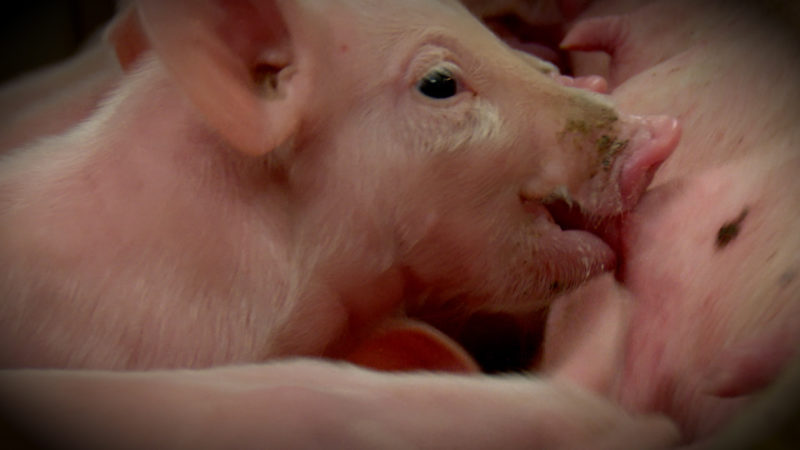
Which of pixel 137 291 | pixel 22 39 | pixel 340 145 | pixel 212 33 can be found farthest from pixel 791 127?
pixel 22 39

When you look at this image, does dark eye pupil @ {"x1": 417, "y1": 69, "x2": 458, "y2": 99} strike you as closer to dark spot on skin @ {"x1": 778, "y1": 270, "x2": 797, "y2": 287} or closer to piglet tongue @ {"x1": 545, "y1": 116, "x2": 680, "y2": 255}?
piglet tongue @ {"x1": 545, "y1": 116, "x2": 680, "y2": 255}

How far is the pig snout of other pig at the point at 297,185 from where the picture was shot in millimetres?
1180

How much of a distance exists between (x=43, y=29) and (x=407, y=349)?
0.87 meters

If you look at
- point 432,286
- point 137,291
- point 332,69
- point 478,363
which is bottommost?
point 478,363

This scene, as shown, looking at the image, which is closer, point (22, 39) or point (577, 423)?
point (577, 423)

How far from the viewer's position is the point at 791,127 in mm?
1333

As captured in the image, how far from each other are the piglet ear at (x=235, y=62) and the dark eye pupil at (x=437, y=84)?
0.19 metres

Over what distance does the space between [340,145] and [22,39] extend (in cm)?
62

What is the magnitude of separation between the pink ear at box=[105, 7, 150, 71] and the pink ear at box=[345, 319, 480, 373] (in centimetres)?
64

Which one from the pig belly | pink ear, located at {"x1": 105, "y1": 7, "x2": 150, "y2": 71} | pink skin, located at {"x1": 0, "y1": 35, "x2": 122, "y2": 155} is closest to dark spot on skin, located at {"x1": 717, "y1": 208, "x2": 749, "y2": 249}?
the pig belly

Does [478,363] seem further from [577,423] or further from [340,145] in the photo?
[577,423]

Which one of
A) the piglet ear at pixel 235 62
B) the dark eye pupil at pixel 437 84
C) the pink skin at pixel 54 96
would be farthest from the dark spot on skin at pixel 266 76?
the pink skin at pixel 54 96

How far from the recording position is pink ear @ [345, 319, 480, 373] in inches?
53.4

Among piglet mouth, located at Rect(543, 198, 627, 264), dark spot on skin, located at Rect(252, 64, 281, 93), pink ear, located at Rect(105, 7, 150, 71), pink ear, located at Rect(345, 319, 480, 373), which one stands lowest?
pink ear, located at Rect(345, 319, 480, 373)
